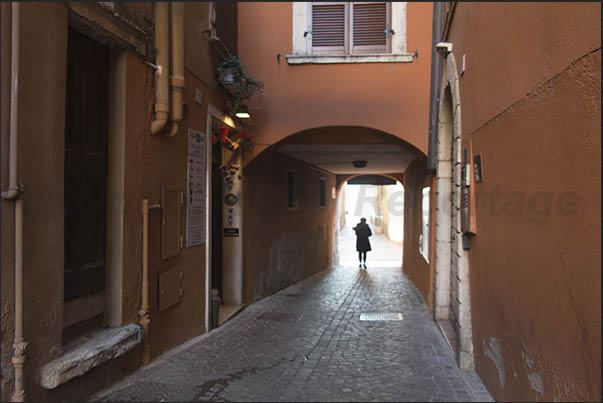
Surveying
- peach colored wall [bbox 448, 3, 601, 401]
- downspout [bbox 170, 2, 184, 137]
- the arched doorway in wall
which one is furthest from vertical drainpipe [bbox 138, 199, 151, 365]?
the arched doorway in wall

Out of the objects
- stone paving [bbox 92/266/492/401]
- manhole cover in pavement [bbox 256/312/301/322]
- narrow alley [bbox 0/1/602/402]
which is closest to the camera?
narrow alley [bbox 0/1/602/402]

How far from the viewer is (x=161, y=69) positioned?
4637 mm

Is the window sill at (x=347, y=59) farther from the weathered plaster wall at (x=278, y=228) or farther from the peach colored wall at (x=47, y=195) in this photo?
the peach colored wall at (x=47, y=195)

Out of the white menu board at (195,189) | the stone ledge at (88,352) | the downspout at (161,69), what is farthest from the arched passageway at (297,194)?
the stone ledge at (88,352)

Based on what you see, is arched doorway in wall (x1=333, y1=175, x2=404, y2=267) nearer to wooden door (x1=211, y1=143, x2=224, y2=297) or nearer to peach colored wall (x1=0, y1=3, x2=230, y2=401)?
wooden door (x1=211, y1=143, x2=224, y2=297)

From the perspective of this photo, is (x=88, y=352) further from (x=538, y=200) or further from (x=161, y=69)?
(x=538, y=200)

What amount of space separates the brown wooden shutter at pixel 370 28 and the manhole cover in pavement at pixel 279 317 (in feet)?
13.9

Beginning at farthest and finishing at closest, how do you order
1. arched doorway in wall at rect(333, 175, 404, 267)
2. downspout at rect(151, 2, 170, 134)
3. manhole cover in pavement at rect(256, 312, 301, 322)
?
arched doorway in wall at rect(333, 175, 404, 267) → manhole cover in pavement at rect(256, 312, 301, 322) → downspout at rect(151, 2, 170, 134)

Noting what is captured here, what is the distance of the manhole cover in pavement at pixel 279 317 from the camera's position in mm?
7111

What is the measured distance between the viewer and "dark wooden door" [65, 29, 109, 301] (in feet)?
12.4

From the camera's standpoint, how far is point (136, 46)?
430 centimetres

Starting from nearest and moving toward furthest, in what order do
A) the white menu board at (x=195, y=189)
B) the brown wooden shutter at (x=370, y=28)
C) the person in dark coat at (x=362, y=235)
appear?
1. the white menu board at (x=195, y=189)
2. the brown wooden shutter at (x=370, y=28)
3. the person in dark coat at (x=362, y=235)

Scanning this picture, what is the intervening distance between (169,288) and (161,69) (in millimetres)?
2187

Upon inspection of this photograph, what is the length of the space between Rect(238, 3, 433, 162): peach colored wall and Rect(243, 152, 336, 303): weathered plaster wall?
3.26 feet
